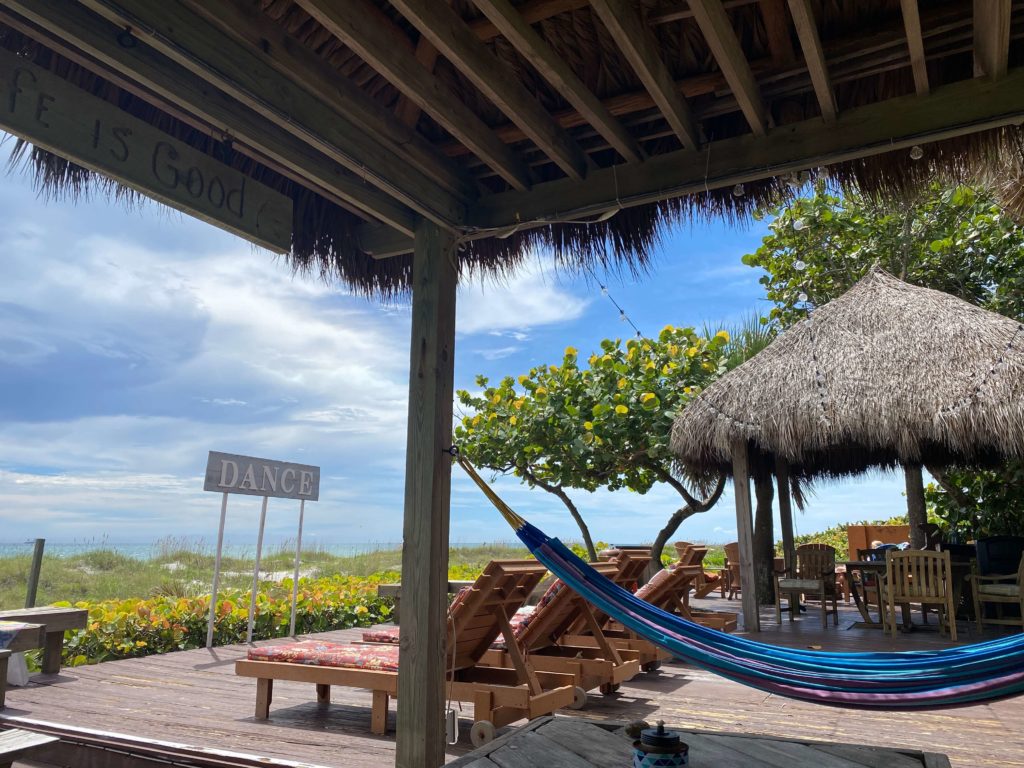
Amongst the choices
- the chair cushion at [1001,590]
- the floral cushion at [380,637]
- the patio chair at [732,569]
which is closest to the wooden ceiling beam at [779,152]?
the floral cushion at [380,637]

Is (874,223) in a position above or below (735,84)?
above

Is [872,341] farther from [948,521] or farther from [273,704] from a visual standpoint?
[273,704]

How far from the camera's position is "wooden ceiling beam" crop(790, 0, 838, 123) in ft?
5.90

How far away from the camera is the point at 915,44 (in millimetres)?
1942

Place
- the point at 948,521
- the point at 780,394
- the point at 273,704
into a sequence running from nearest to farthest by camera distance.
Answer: the point at 273,704, the point at 780,394, the point at 948,521

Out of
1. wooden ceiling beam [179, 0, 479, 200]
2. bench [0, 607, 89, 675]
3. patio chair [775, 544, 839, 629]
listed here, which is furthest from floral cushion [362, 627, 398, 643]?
patio chair [775, 544, 839, 629]

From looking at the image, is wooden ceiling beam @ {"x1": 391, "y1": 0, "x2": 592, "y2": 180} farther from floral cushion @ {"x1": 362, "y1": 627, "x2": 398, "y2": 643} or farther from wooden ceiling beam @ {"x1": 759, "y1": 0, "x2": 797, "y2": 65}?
floral cushion @ {"x1": 362, "y1": 627, "x2": 398, "y2": 643}

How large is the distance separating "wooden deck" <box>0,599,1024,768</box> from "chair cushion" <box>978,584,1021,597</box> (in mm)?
2266

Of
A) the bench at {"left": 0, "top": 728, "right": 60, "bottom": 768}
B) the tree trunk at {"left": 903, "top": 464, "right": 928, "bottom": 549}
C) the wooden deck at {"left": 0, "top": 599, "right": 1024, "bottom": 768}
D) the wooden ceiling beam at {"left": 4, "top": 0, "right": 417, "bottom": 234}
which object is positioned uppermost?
the wooden ceiling beam at {"left": 4, "top": 0, "right": 417, "bottom": 234}

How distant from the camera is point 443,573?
8.57 feet

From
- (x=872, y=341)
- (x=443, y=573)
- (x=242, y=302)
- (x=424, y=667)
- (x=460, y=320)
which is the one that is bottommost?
(x=424, y=667)

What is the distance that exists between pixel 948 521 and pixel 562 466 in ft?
17.1

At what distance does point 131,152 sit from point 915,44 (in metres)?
2.10

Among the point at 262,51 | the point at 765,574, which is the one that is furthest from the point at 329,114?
the point at 765,574
